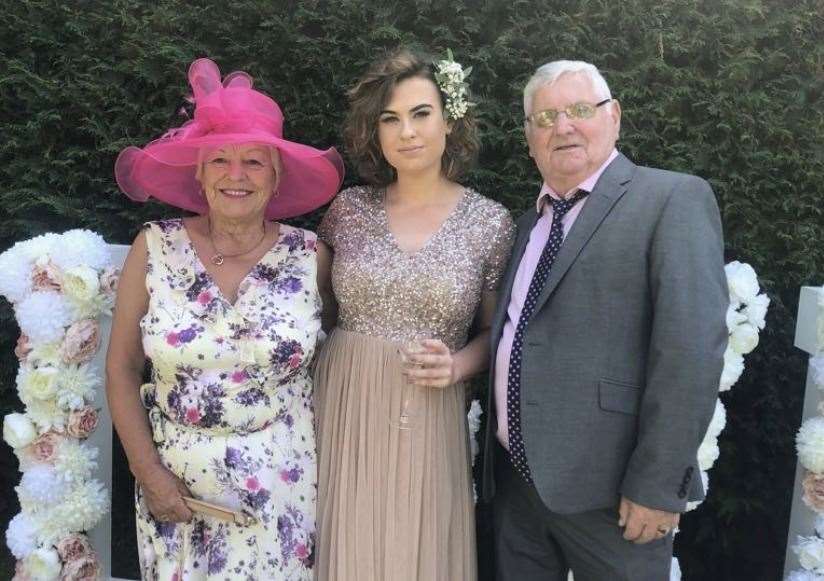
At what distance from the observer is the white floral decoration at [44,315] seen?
240cm

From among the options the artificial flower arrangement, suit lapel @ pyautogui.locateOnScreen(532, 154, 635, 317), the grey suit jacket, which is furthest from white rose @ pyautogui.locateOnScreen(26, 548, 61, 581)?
suit lapel @ pyautogui.locateOnScreen(532, 154, 635, 317)

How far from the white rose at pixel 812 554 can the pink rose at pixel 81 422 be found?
2.50 meters

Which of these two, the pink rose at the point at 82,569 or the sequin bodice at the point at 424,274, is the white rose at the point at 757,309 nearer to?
the sequin bodice at the point at 424,274

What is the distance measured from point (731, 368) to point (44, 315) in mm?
2377

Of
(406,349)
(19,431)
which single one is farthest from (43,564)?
(406,349)

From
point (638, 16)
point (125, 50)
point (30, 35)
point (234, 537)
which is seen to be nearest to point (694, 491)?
point (234, 537)

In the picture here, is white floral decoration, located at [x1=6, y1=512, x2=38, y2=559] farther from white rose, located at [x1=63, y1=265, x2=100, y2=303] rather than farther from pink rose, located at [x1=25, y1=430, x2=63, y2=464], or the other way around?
white rose, located at [x1=63, y1=265, x2=100, y2=303]

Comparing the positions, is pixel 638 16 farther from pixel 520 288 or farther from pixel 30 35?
pixel 30 35

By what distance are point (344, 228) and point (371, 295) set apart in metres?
0.31

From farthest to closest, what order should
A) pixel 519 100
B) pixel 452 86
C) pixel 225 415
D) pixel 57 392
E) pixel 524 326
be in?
pixel 519 100 → pixel 57 392 → pixel 452 86 → pixel 225 415 → pixel 524 326

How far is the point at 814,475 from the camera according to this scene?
2420mm

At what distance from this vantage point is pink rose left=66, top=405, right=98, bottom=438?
2.49 metres

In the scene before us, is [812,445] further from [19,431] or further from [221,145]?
[19,431]

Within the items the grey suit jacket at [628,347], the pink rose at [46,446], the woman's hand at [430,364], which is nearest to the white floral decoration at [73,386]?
the pink rose at [46,446]
